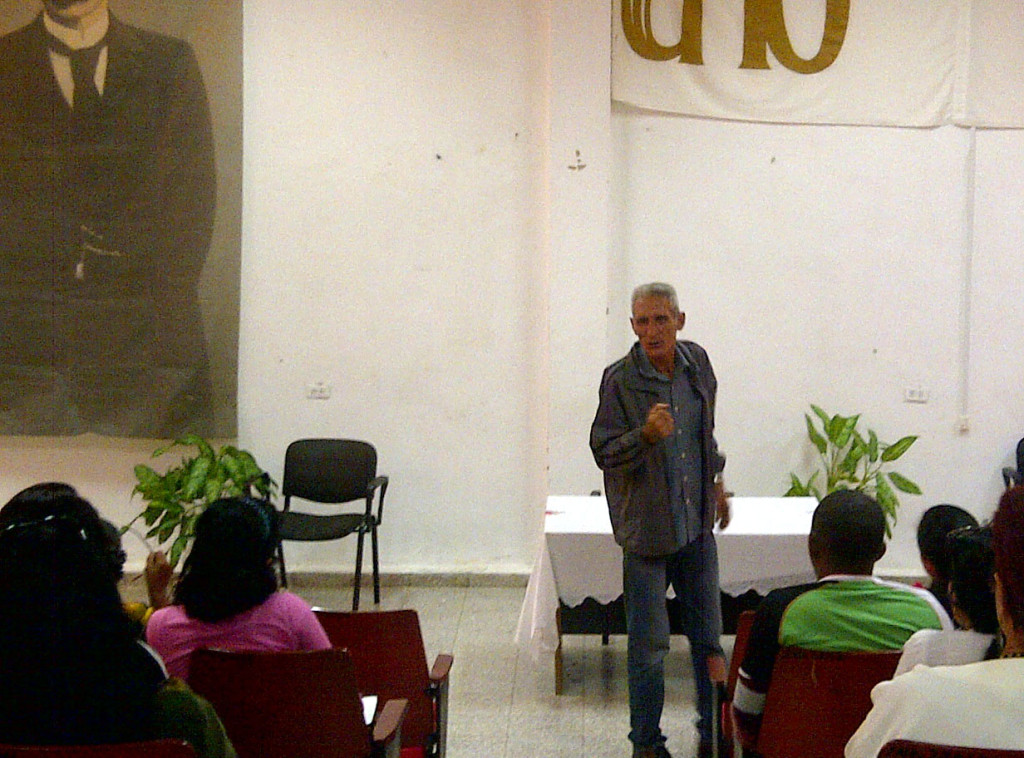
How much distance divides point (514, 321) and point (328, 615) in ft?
10.1

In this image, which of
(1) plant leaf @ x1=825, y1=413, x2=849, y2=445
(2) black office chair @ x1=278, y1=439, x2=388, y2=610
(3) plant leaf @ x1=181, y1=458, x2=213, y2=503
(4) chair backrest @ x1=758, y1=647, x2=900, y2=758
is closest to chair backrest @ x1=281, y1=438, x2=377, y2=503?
(2) black office chair @ x1=278, y1=439, x2=388, y2=610

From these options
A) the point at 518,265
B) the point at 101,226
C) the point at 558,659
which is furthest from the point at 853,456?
the point at 101,226

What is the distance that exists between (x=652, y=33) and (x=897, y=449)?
7.67 ft

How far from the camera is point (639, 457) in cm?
317

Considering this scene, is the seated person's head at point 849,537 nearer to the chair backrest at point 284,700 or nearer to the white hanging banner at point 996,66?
the chair backrest at point 284,700

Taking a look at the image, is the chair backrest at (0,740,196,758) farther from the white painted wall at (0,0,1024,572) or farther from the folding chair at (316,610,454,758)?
the white painted wall at (0,0,1024,572)

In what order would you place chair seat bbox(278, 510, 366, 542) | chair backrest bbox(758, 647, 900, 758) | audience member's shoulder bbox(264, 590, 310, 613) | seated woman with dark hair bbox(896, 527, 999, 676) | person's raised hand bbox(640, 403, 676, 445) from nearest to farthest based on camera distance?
seated woman with dark hair bbox(896, 527, 999, 676)
chair backrest bbox(758, 647, 900, 758)
audience member's shoulder bbox(264, 590, 310, 613)
person's raised hand bbox(640, 403, 676, 445)
chair seat bbox(278, 510, 366, 542)

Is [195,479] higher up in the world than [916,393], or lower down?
lower down

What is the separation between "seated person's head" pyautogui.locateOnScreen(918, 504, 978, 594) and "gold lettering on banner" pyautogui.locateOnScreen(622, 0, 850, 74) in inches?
127

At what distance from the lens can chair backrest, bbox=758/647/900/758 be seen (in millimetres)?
2197

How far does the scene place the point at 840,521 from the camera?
7.75ft

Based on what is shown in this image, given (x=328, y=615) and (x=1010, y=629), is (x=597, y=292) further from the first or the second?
(x=1010, y=629)

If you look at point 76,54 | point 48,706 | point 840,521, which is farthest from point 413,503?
point 48,706

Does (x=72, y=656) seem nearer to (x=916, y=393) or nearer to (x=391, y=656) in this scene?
(x=391, y=656)
